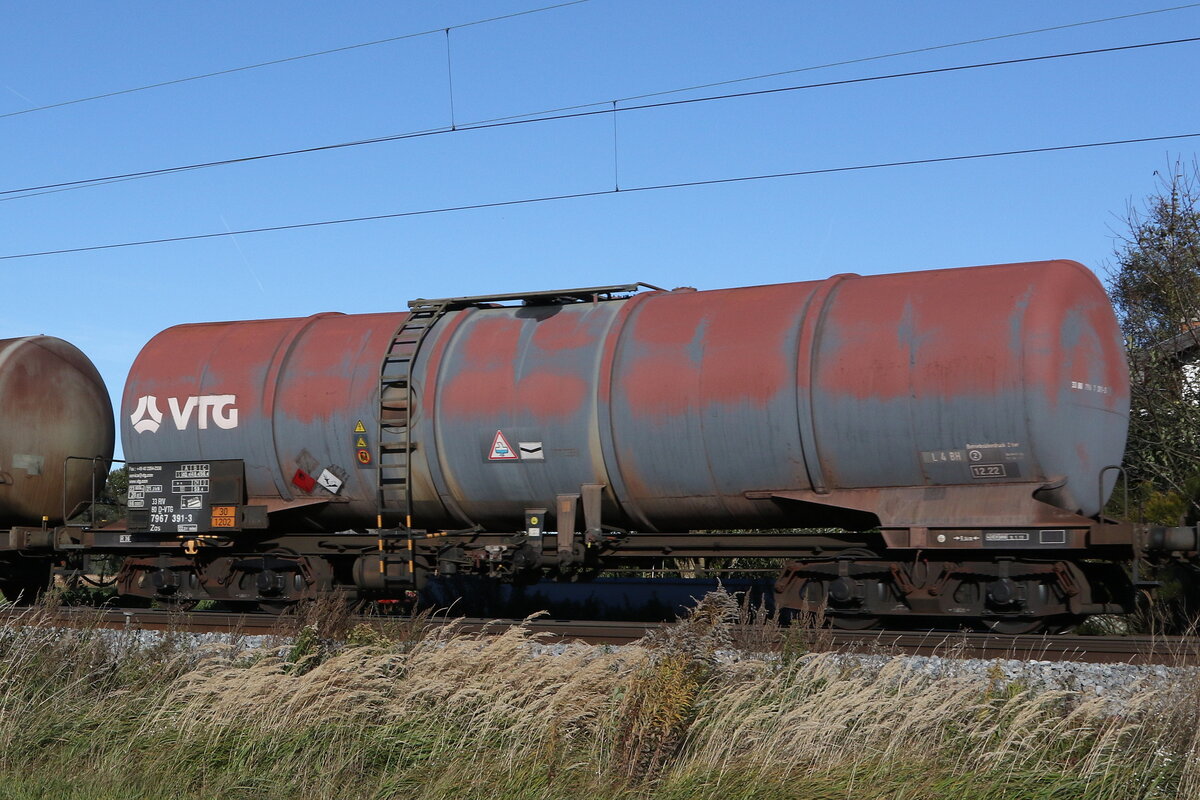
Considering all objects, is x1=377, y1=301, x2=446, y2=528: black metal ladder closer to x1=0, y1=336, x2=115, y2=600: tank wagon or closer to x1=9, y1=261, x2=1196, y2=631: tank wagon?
x1=9, y1=261, x2=1196, y2=631: tank wagon

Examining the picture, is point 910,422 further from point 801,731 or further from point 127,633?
point 127,633

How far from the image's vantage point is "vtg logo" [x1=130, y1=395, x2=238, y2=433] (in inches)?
545

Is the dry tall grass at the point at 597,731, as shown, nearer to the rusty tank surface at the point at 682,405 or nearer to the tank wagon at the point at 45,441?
the rusty tank surface at the point at 682,405

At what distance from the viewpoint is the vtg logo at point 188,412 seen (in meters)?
13.9

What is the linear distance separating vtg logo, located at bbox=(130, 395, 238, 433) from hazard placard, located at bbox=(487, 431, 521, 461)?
11.4 feet

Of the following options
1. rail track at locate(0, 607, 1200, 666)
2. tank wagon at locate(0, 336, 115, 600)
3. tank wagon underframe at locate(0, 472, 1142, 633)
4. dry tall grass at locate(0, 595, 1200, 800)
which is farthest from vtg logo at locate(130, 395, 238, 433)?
dry tall grass at locate(0, 595, 1200, 800)

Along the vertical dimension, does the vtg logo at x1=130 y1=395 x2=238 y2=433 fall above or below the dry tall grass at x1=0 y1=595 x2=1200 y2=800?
above

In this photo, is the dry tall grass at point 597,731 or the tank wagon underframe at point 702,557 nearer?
the dry tall grass at point 597,731

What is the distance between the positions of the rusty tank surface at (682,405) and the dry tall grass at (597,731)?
9.17 ft

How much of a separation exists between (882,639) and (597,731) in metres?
3.82

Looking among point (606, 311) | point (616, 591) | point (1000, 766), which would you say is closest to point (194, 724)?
point (1000, 766)

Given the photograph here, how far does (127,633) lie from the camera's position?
1088 centimetres

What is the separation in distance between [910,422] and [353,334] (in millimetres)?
6689

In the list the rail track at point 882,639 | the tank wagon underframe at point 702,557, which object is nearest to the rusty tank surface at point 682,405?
the tank wagon underframe at point 702,557
